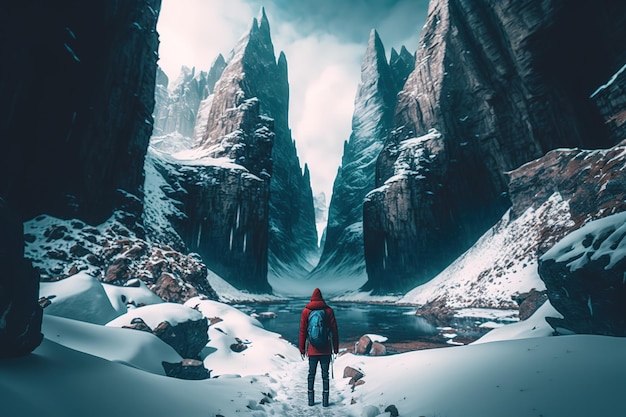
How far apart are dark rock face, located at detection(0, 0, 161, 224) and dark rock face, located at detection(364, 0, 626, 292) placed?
41.4 meters

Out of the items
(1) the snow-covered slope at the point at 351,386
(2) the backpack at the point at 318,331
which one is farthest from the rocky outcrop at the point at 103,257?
(2) the backpack at the point at 318,331

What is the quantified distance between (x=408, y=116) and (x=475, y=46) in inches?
618

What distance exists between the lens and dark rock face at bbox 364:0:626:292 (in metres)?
30.2

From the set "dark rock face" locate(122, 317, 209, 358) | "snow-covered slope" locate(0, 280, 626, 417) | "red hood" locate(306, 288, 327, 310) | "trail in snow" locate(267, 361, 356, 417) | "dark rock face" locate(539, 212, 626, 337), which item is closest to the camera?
"snow-covered slope" locate(0, 280, 626, 417)

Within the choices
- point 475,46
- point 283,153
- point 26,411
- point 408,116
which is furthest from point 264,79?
point 26,411

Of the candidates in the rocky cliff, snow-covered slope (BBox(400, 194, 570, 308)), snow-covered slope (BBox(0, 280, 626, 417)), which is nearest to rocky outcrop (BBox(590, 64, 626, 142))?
snow-covered slope (BBox(400, 194, 570, 308))

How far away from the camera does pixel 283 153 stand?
13112 centimetres

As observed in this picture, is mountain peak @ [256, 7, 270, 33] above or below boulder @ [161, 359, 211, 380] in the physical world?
above

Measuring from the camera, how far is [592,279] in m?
5.90

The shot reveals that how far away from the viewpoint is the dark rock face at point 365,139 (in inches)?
4513

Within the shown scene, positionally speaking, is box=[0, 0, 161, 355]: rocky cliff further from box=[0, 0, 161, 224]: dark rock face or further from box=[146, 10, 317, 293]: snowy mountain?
box=[146, 10, 317, 293]: snowy mountain

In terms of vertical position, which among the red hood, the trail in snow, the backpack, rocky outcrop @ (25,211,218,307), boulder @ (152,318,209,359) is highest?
rocky outcrop @ (25,211,218,307)

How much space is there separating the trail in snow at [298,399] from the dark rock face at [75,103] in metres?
19.2

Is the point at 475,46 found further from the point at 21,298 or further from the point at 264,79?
the point at 264,79
